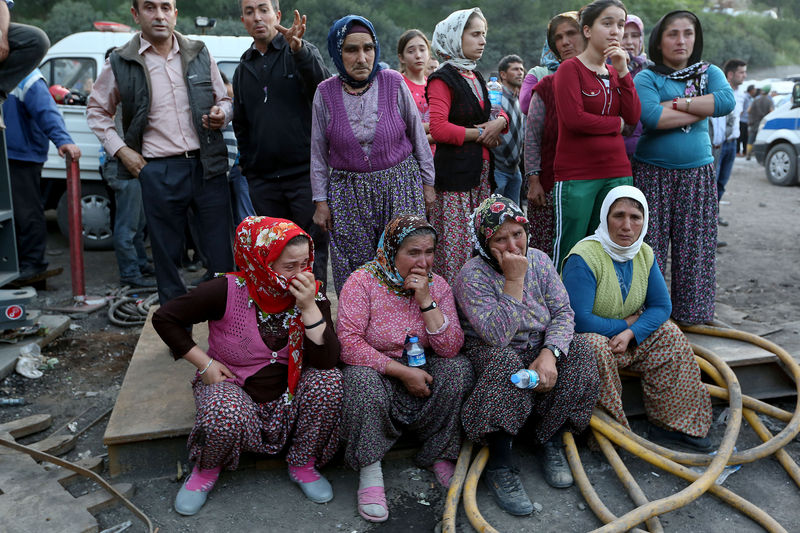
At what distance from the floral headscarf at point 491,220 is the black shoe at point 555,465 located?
2.80 feet

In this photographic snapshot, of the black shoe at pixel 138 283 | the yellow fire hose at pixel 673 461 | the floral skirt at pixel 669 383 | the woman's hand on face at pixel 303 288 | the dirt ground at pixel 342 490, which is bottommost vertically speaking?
the black shoe at pixel 138 283

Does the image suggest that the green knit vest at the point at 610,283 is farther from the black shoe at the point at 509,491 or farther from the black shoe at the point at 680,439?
the black shoe at the point at 509,491

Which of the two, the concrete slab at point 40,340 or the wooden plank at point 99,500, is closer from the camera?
the wooden plank at point 99,500

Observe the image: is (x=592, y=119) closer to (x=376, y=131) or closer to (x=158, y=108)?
(x=376, y=131)

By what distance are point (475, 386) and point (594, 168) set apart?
1551 millimetres

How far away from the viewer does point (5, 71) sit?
4066 mm

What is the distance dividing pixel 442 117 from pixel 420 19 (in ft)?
73.2

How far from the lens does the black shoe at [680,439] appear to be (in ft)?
10.7

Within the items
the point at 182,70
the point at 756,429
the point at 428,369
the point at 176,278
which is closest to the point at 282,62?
the point at 182,70

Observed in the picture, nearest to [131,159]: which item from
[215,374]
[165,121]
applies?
[165,121]

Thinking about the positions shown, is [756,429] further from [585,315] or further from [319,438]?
[319,438]

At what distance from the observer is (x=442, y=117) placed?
12.9 feet

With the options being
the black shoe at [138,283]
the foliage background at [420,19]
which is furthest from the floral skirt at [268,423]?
the foliage background at [420,19]

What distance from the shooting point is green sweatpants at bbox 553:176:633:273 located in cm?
381
